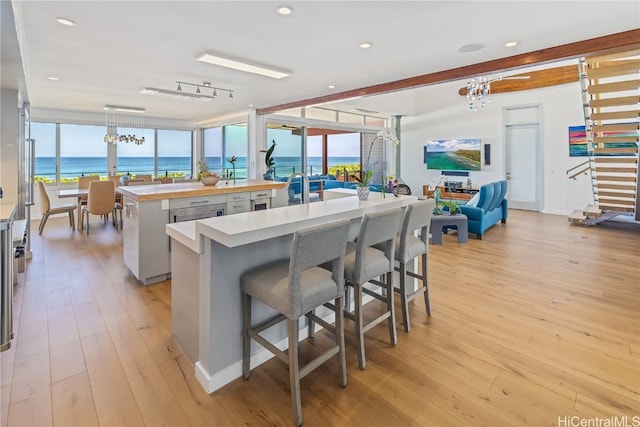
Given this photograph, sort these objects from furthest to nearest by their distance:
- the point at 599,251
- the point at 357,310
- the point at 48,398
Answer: the point at 599,251 < the point at 357,310 < the point at 48,398

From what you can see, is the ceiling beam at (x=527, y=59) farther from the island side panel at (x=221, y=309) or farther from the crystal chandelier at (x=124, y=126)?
the crystal chandelier at (x=124, y=126)

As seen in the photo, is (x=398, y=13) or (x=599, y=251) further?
(x=599, y=251)

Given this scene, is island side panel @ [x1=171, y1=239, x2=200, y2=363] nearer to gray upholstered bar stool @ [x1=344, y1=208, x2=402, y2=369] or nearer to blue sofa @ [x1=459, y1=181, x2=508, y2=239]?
gray upholstered bar stool @ [x1=344, y1=208, x2=402, y2=369]

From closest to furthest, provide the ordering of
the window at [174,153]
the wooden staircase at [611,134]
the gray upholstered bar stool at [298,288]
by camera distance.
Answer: the gray upholstered bar stool at [298,288]
the wooden staircase at [611,134]
the window at [174,153]

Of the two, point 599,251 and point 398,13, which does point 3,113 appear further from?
point 599,251

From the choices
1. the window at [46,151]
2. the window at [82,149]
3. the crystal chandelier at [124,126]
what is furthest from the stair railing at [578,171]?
the window at [46,151]

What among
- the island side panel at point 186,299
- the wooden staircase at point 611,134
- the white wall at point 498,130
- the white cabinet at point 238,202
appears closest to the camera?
the island side panel at point 186,299

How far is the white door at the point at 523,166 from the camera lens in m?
8.70

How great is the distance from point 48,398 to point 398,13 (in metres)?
3.64

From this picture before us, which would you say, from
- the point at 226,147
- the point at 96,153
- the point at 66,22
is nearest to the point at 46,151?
the point at 96,153

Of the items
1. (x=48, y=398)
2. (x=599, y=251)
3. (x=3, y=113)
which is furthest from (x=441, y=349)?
(x=3, y=113)

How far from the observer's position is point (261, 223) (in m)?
1.93

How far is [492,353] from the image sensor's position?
7.59 feet

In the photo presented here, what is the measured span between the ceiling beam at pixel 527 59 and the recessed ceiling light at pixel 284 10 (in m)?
2.59
